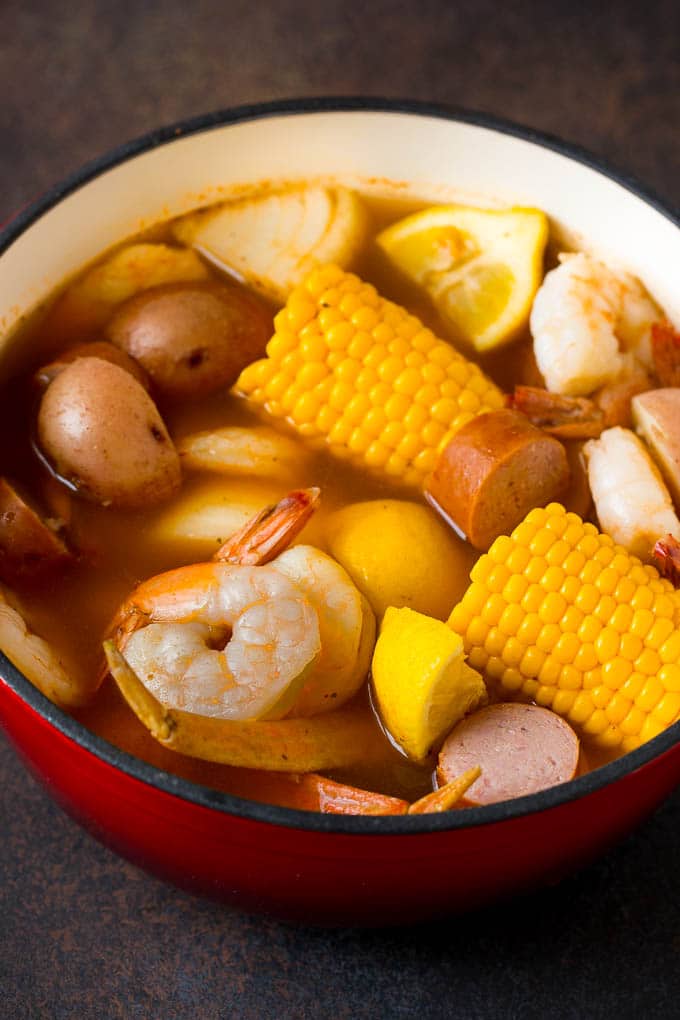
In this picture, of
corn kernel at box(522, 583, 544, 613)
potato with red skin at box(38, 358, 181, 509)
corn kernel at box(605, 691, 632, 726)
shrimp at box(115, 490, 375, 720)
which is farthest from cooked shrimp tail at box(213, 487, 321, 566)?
corn kernel at box(605, 691, 632, 726)

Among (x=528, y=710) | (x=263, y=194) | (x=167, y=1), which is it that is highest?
(x=167, y=1)

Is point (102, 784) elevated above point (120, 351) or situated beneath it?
situated beneath

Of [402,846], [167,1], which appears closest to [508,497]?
[402,846]

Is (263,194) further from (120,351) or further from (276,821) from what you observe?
(276,821)

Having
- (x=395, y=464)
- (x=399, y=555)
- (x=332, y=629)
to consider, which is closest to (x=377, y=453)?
(x=395, y=464)

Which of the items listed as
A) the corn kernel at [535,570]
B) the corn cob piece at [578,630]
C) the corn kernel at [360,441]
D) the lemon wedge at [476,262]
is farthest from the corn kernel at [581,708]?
the lemon wedge at [476,262]

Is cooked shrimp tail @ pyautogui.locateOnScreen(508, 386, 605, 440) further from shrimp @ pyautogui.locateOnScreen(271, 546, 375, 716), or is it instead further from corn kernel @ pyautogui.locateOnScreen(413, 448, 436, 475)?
shrimp @ pyautogui.locateOnScreen(271, 546, 375, 716)
